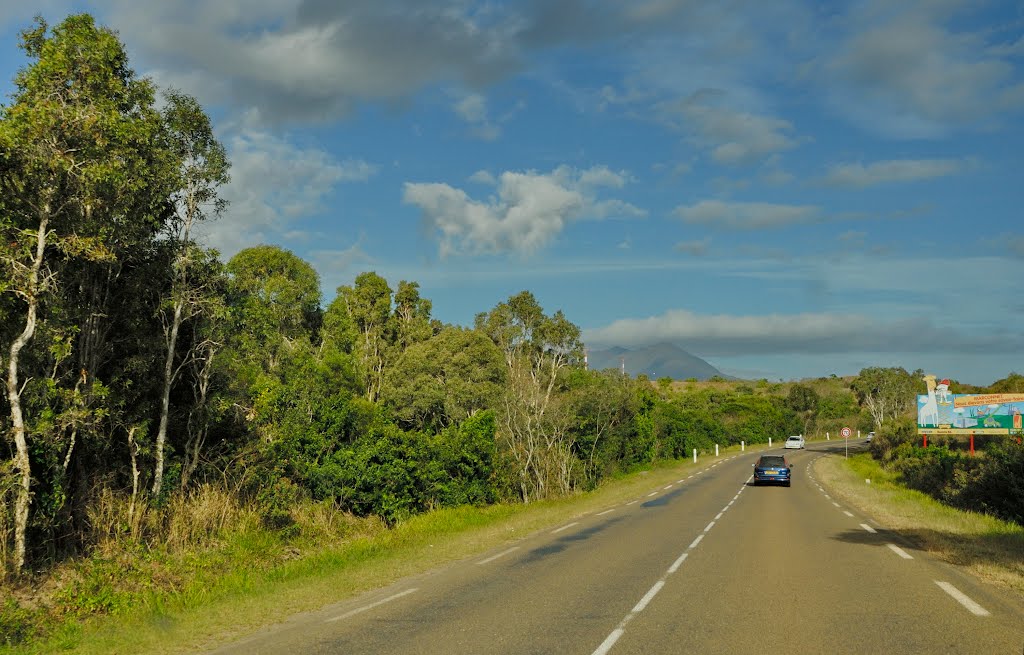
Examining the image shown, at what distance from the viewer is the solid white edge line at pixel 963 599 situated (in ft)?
29.6

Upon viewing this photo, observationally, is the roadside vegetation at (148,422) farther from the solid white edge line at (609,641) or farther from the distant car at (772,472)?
the distant car at (772,472)

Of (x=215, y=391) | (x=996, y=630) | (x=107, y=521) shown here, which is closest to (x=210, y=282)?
(x=215, y=391)

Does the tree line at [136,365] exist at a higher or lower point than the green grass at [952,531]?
higher

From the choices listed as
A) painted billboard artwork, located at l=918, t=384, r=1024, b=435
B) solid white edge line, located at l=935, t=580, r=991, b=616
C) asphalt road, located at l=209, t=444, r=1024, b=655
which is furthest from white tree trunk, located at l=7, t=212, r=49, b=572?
painted billboard artwork, located at l=918, t=384, r=1024, b=435

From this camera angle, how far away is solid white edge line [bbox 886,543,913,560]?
13.8 metres

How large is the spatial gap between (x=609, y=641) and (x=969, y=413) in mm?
51679

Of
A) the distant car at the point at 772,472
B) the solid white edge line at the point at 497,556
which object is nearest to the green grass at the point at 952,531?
the distant car at the point at 772,472

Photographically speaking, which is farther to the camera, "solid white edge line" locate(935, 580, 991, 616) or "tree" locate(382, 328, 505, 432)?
"tree" locate(382, 328, 505, 432)

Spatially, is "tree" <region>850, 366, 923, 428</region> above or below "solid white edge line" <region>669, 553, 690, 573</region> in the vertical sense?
above

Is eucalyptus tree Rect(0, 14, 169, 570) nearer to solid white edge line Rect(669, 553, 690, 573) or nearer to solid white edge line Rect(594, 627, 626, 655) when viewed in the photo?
solid white edge line Rect(594, 627, 626, 655)

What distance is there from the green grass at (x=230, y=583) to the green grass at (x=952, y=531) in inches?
355

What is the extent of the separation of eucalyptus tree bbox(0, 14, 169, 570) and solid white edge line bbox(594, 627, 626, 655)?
32.3 feet

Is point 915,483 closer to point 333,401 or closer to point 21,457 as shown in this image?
point 333,401

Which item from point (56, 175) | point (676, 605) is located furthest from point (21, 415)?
point (676, 605)
